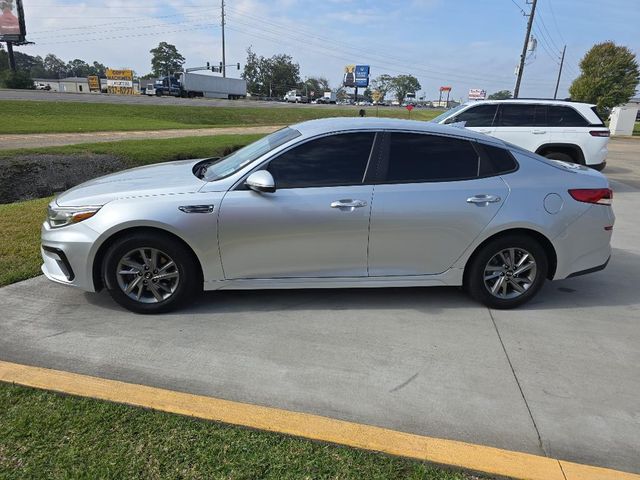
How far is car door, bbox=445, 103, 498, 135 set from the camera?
10266 millimetres

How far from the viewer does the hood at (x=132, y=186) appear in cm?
384

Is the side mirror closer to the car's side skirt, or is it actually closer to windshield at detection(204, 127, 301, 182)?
windshield at detection(204, 127, 301, 182)

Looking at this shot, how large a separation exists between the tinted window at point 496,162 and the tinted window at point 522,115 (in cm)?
665

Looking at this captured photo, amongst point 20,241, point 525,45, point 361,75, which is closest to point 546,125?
point 20,241

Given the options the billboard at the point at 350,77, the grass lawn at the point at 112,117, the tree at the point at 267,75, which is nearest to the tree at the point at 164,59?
the tree at the point at 267,75

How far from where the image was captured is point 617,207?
353 inches

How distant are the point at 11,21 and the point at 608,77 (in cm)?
6606

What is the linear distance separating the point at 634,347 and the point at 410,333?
1736mm

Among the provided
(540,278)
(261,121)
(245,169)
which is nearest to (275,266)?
(245,169)

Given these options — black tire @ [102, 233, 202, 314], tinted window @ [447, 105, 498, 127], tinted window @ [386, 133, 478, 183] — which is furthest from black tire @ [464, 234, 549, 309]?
tinted window @ [447, 105, 498, 127]

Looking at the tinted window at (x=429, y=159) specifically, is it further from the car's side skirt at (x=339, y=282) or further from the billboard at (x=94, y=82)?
the billboard at (x=94, y=82)

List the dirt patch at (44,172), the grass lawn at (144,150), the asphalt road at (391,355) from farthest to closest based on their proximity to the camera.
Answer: the grass lawn at (144,150), the dirt patch at (44,172), the asphalt road at (391,355)

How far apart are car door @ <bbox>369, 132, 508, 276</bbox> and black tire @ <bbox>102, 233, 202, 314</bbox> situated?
1.51 metres

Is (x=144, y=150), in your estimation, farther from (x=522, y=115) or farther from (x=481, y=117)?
(x=522, y=115)
